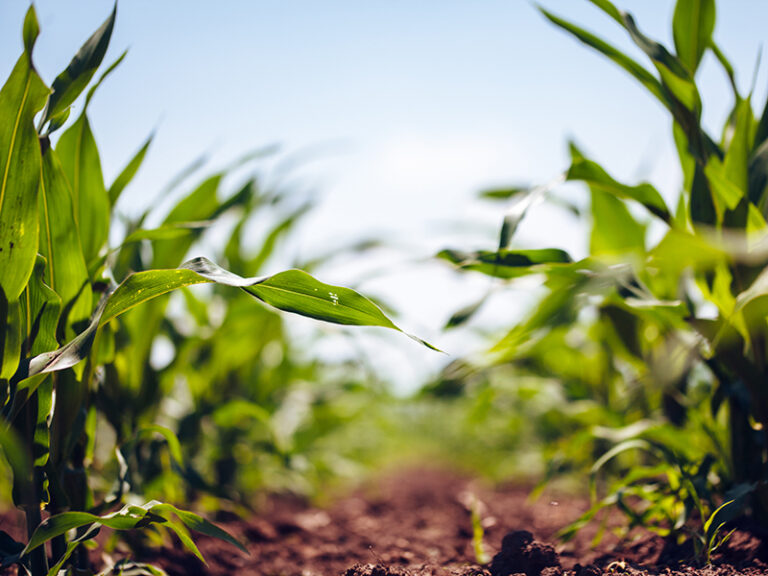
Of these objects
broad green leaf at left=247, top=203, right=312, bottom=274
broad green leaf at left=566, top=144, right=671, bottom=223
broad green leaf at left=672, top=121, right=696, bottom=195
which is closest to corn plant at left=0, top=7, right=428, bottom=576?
broad green leaf at left=566, top=144, right=671, bottom=223

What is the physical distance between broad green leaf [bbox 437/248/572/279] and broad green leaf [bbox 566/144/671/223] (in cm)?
12

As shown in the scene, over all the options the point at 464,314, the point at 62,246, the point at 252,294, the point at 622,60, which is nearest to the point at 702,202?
the point at 622,60

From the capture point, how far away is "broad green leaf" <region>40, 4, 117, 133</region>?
2.41 ft

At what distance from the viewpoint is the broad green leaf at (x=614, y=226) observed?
48.7 inches

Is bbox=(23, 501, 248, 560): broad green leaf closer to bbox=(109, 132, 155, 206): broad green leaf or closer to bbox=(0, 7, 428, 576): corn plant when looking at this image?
bbox=(0, 7, 428, 576): corn plant

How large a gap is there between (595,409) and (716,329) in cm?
37

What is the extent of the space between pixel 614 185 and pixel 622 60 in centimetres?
21

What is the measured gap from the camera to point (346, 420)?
2.04 metres

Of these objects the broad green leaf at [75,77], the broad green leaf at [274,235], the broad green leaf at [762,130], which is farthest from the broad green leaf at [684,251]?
the broad green leaf at [274,235]

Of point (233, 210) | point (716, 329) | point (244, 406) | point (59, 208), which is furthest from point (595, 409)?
point (59, 208)

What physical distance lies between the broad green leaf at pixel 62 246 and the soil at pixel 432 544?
0.50 m

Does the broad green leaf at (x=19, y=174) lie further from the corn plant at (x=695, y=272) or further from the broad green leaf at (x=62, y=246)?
the corn plant at (x=695, y=272)

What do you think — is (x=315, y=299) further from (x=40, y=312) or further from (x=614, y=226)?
(x=614, y=226)

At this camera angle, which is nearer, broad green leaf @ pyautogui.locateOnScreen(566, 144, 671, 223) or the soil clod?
the soil clod
